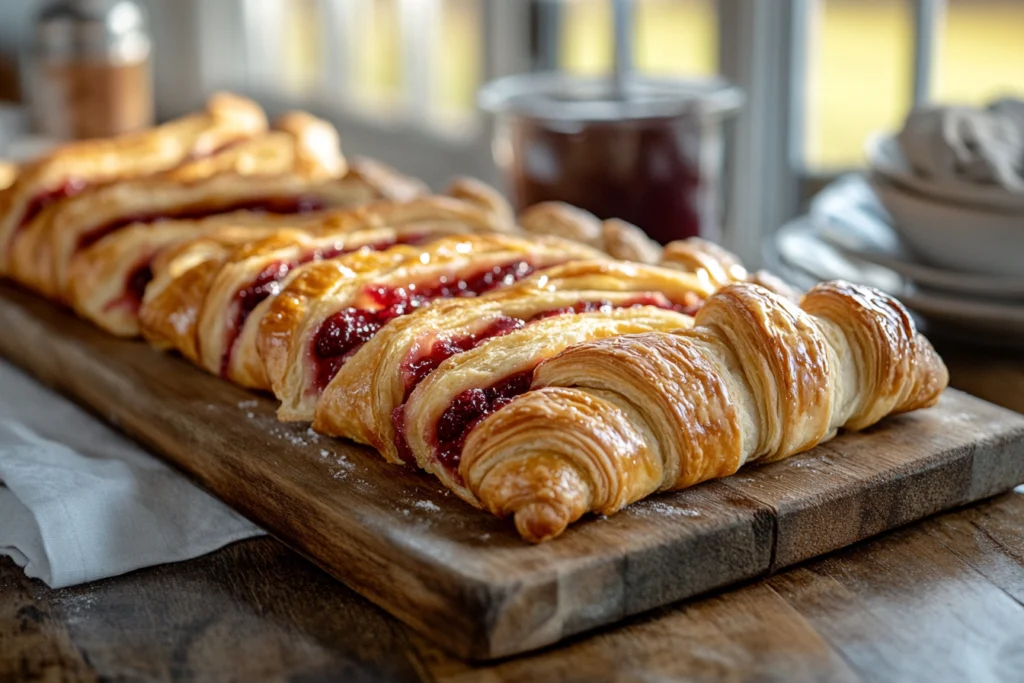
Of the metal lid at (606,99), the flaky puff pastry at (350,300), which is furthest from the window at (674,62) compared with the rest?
the flaky puff pastry at (350,300)

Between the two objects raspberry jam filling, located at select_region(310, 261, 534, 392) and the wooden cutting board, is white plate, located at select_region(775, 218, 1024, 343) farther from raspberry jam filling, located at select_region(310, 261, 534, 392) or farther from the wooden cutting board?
raspberry jam filling, located at select_region(310, 261, 534, 392)

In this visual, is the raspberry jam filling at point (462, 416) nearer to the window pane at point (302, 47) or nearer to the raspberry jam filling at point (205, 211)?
the raspberry jam filling at point (205, 211)

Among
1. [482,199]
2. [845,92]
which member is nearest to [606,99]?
[482,199]

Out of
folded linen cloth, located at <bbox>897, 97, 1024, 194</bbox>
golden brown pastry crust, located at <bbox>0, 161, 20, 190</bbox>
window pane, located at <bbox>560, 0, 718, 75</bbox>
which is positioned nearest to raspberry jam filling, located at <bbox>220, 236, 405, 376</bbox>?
folded linen cloth, located at <bbox>897, 97, 1024, 194</bbox>

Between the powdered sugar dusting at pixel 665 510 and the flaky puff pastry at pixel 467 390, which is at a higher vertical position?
the flaky puff pastry at pixel 467 390

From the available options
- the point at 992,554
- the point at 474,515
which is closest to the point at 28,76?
the point at 474,515

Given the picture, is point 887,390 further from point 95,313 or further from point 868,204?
point 95,313
